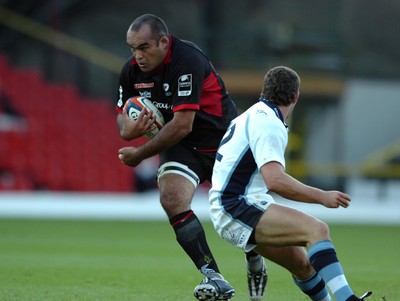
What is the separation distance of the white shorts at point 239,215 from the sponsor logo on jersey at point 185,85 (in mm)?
1129

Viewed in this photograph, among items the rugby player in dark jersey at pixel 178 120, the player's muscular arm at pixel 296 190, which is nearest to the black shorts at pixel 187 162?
the rugby player in dark jersey at pixel 178 120

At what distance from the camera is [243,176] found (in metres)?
6.45

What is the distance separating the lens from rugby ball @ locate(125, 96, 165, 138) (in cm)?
754

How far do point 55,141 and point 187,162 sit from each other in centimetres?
1518

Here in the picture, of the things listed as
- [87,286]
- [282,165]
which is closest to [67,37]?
[87,286]

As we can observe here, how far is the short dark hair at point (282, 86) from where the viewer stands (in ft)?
20.9

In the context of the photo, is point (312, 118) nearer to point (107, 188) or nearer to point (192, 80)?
point (107, 188)

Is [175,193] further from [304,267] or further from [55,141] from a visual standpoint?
[55,141]

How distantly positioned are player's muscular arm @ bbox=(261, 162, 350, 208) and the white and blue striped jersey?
0.61ft

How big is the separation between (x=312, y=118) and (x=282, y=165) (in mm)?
19496

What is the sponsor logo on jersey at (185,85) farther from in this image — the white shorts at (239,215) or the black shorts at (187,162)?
the white shorts at (239,215)

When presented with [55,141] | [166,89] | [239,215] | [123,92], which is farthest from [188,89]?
[55,141]

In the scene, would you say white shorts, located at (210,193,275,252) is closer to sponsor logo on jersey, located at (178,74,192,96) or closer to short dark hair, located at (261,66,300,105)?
short dark hair, located at (261,66,300,105)

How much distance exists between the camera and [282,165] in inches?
239
